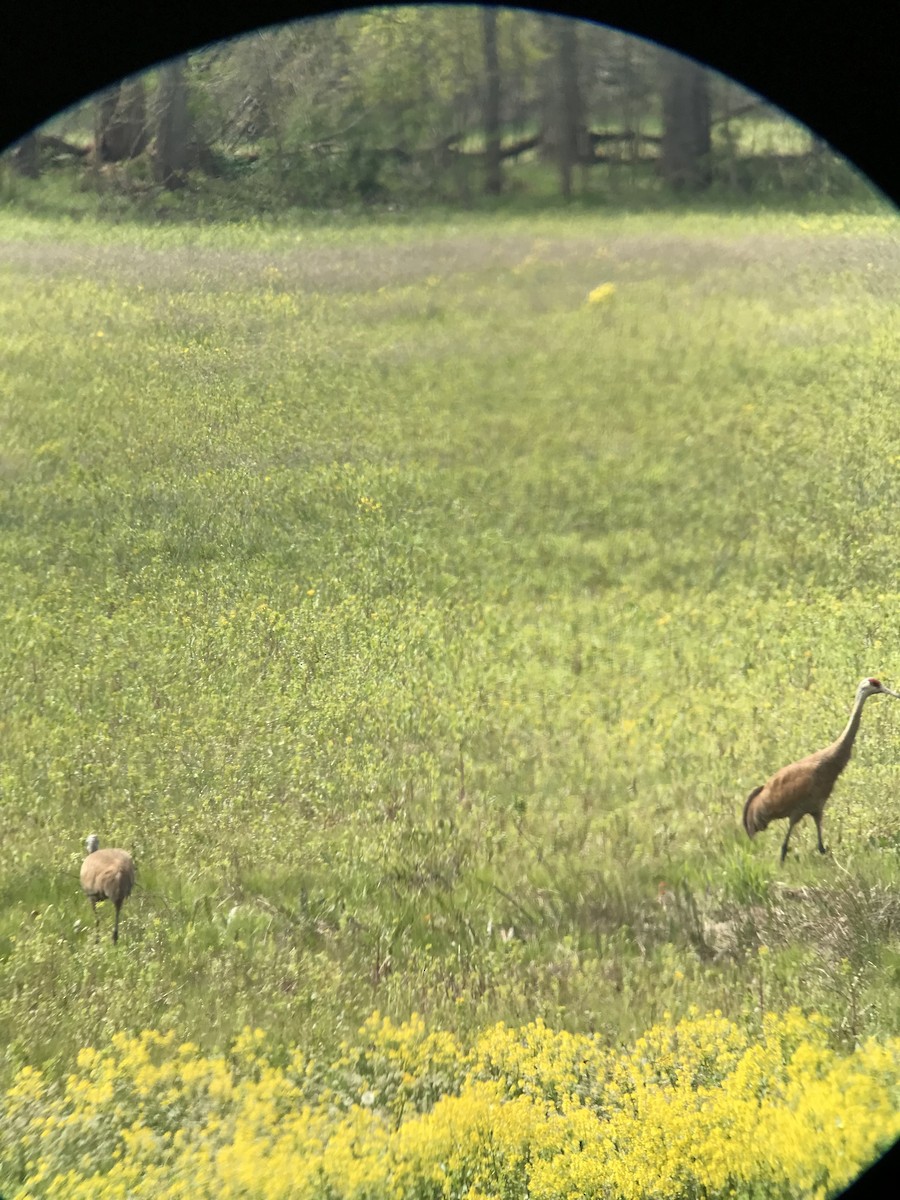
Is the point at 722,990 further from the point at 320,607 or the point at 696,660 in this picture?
the point at 320,607

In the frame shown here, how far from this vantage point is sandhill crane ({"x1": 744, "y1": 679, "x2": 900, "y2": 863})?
5129 millimetres

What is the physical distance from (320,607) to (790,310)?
477cm

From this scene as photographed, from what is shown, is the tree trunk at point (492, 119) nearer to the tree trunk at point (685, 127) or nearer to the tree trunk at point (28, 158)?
the tree trunk at point (685, 127)

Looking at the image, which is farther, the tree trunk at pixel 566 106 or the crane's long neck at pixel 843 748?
the tree trunk at pixel 566 106

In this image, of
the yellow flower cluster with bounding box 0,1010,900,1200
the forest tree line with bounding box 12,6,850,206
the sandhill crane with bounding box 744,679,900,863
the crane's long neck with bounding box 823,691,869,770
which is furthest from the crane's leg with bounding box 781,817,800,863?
the forest tree line with bounding box 12,6,850,206

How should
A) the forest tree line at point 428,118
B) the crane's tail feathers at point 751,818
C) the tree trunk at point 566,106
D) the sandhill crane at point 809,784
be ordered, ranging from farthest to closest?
the tree trunk at point 566,106 < the forest tree line at point 428,118 < the crane's tail feathers at point 751,818 < the sandhill crane at point 809,784

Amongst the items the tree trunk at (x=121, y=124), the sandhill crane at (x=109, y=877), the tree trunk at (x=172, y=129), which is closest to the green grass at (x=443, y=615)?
the sandhill crane at (x=109, y=877)

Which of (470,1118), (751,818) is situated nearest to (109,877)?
(470,1118)

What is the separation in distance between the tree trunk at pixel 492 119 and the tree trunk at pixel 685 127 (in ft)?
3.09

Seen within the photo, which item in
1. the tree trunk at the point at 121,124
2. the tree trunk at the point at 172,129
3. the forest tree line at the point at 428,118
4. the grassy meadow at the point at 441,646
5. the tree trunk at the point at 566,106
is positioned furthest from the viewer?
the tree trunk at the point at 566,106

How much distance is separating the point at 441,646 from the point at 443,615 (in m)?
0.29

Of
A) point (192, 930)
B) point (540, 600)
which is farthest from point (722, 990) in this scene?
point (540, 600)

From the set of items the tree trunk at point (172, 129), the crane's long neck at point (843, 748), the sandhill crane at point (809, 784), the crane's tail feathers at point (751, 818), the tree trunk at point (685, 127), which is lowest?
the crane's tail feathers at point (751, 818)

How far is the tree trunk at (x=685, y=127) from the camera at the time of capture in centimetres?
671
